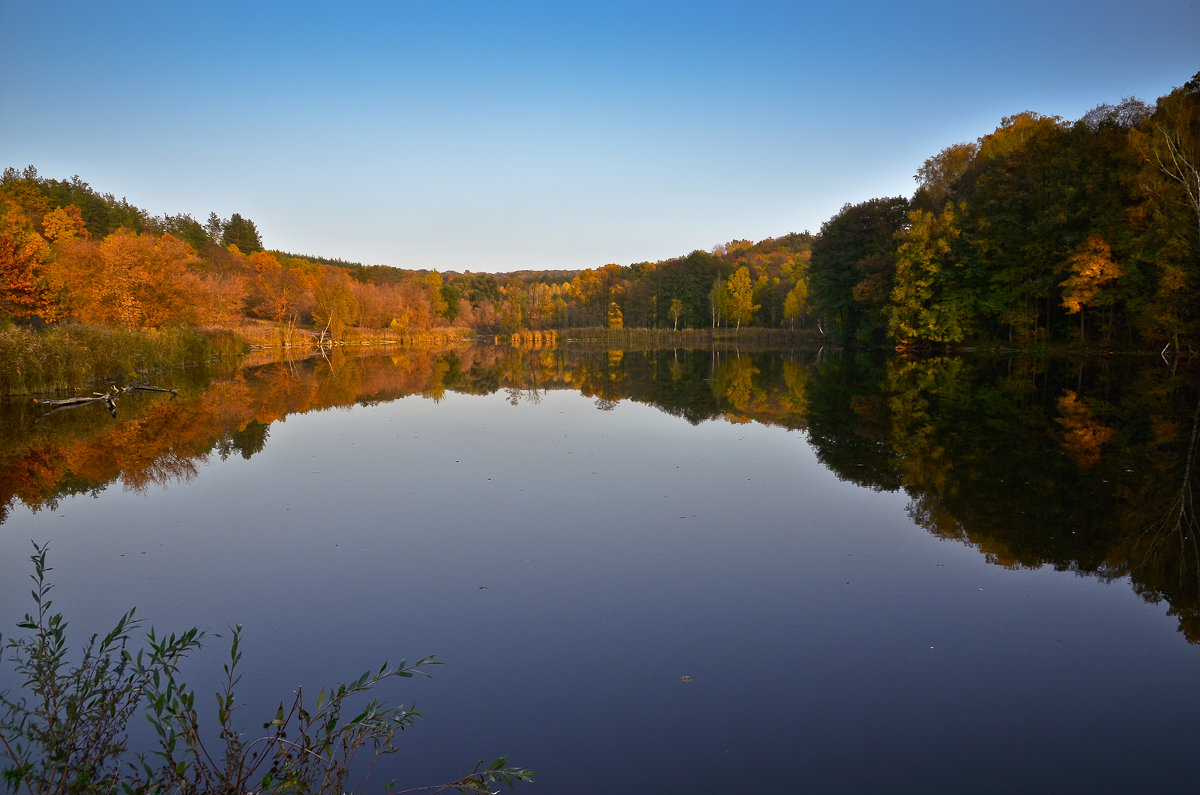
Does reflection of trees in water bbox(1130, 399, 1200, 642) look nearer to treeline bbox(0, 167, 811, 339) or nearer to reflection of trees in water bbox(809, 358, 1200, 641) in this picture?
reflection of trees in water bbox(809, 358, 1200, 641)

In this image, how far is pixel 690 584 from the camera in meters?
5.44

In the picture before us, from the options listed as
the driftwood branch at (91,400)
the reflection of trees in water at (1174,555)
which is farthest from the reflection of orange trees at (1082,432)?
the driftwood branch at (91,400)

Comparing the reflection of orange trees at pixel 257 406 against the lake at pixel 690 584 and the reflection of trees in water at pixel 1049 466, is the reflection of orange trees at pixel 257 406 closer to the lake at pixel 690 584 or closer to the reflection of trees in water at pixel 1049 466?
the lake at pixel 690 584

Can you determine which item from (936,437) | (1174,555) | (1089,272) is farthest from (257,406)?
(1089,272)

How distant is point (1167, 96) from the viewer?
26266 millimetres

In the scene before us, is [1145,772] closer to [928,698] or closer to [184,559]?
[928,698]

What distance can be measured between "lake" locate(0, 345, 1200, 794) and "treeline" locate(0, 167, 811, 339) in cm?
2090

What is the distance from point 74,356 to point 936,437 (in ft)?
73.1

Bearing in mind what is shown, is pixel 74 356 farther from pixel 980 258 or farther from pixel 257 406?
pixel 980 258

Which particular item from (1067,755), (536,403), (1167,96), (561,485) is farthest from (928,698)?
(1167,96)

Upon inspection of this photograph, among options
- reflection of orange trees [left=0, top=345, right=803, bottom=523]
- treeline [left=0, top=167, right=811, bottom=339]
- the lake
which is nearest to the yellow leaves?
reflection of orange trees [left=0, top=345, right=803, bottom=523]

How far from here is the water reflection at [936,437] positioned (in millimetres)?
6578

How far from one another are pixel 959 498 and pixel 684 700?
5.71 metres

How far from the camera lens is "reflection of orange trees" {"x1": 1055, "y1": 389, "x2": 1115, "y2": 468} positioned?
1002 centimetres
